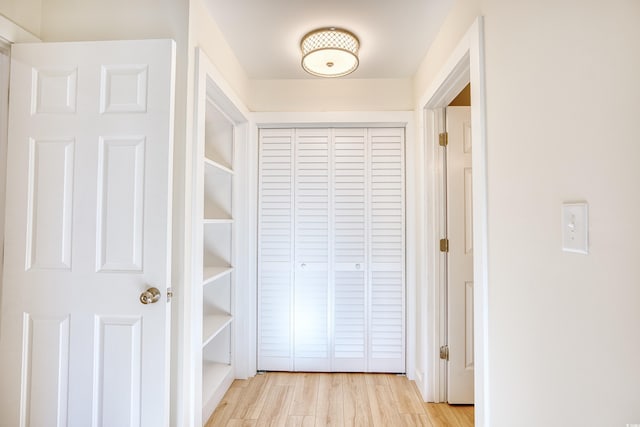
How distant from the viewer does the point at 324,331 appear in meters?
2.42

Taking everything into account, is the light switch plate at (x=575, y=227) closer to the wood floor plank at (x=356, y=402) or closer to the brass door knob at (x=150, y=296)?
the brass door knob at (x=150, y=296)

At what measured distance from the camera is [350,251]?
7.98ft

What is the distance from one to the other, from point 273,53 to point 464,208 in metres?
1.66

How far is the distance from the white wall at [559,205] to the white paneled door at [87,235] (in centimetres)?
133

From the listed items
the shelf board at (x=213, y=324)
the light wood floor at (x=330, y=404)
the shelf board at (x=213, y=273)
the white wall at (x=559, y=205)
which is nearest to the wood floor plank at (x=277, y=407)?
the light wood floor at (x=330, y=404)

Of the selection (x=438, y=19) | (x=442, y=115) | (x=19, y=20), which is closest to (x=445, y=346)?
(x=442, y=115)

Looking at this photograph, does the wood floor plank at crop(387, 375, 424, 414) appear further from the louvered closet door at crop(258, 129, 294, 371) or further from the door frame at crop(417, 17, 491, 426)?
the louvered closet door at crop(258, 129, 294, 371)

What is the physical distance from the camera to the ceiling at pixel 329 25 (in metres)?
1.60

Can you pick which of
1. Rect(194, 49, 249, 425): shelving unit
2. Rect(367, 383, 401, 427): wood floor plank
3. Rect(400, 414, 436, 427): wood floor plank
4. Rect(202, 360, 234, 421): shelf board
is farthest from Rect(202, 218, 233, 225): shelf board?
Rect(400, 414, 436, 427): wood floor plank

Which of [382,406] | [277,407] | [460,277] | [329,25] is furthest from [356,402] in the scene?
[329,25]

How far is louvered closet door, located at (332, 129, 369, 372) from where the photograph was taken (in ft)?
7.91

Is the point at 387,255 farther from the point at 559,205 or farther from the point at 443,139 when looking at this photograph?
the point at 559,205

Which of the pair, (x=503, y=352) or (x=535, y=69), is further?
(x=503, y=352)

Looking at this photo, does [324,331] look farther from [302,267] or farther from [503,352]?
[503,352]
